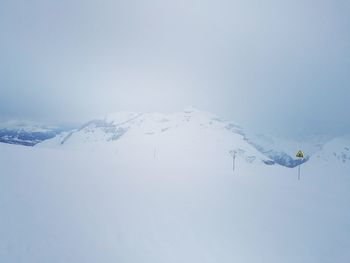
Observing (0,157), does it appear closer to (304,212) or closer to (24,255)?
(24,255)

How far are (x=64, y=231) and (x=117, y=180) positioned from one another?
10540 millimetres

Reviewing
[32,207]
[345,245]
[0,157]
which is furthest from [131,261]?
[0,157]

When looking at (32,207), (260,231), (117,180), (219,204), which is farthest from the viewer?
(117,180)

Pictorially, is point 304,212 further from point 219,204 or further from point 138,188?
point 138,188

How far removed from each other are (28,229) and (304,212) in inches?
819

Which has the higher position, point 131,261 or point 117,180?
point 117,180

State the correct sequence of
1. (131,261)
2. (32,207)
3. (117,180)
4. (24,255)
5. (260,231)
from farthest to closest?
(117,180) → (260,231) → (32,207) → (131,261) → (24,255)

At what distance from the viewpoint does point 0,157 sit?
72.7 feet

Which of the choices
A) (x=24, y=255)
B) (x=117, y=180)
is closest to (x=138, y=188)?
(x=117, y=180)

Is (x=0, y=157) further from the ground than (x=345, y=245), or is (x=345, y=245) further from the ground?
(x=0, y=157)

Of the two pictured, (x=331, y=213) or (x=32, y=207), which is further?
(x=331, y=213)

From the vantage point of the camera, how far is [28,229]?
38.2 feet

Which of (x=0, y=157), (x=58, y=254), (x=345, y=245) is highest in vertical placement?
(x=0, y=157)

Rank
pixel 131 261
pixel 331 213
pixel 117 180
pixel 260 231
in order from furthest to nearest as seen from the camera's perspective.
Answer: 1. pixel 331 213
2. pixel 117 180
3. pixel 260 231
4. pixel 131 261
